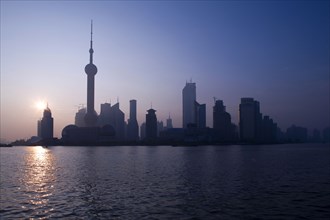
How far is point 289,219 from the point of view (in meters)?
36.7

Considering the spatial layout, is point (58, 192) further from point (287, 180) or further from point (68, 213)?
point (287, 180)

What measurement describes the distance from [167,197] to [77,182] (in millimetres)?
24861

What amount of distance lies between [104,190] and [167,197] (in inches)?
484

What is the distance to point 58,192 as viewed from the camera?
54.8 meters

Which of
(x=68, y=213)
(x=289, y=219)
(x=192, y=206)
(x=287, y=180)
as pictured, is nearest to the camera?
(x=289, y=219)

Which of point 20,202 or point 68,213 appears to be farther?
point 20,202

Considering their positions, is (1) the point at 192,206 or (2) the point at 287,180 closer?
(1) the point at 192,206

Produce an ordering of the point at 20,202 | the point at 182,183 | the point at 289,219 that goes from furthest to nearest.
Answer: the point at 182,183 < the point at 20,202 < the point at 289,219

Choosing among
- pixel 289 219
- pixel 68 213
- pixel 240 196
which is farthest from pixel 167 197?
pixel 289 219

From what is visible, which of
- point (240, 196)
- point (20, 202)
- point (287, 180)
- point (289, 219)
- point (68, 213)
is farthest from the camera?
point (287, 180)

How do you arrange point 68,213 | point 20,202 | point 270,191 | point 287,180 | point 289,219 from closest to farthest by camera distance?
point 289,219 → point 68,213 → point 20,202 → point 270,191 → point 287,180

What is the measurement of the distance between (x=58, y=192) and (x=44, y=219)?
18254 mm

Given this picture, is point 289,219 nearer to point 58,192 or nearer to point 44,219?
point 44,219

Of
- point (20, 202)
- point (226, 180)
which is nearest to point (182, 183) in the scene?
point (226, 180)
